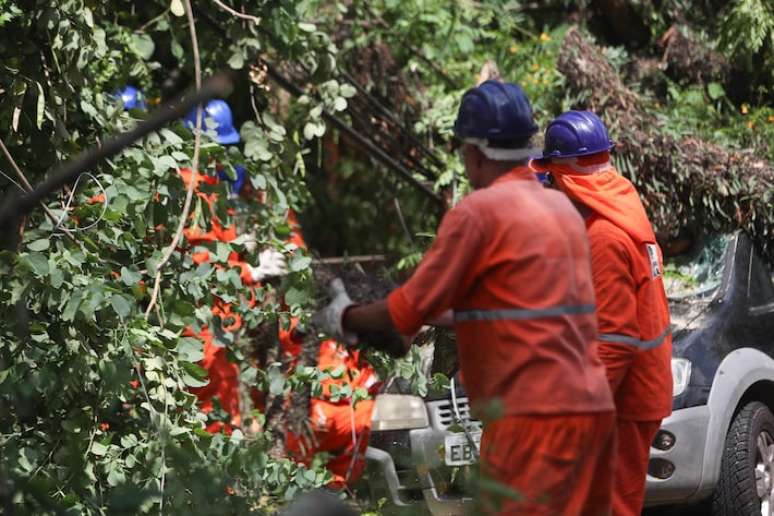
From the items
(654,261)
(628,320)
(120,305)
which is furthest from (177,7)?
(628,320)

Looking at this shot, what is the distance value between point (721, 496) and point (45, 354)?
302cm

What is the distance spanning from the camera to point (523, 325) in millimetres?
3367

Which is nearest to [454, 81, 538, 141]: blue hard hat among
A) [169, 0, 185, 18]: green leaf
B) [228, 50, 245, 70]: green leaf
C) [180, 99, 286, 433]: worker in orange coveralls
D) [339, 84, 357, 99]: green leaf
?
[180, 99, 286, 433]: worker in orange coveralls

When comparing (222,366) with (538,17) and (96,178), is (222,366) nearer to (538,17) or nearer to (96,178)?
(96,178)

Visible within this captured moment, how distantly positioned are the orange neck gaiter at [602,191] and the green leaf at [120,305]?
1707mm

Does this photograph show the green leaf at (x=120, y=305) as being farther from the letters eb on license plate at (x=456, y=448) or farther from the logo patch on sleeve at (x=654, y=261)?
the logo patch on sleeve at (x=654, y=261)

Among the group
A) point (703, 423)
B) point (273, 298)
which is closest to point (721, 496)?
point (703, 423)

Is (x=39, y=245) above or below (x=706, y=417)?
above

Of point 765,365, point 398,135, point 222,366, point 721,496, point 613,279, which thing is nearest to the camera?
point 613,279

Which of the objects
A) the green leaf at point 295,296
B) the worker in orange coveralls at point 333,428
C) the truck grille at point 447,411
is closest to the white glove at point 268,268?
the worker in orange coveralls at point 333,428

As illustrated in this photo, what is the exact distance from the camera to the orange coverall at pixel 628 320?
14.6 feet

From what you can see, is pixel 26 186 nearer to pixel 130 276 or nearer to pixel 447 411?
pixel 130 276

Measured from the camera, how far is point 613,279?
4457mm

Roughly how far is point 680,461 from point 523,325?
2370 millimetres
